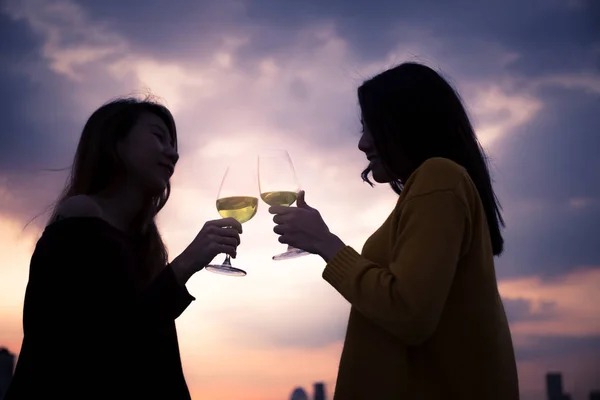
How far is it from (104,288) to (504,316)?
212cm

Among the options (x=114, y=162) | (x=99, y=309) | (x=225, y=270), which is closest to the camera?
(x=99, y=309)

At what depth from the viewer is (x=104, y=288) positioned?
3.24 m

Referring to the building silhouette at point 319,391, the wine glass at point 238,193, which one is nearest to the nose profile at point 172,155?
the wine glass at point 238,193

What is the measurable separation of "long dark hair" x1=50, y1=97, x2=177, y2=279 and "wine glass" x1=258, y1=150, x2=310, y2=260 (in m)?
0.89

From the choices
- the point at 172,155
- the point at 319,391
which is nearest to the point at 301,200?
the point at 172,155

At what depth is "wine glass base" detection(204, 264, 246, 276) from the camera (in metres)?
3.64

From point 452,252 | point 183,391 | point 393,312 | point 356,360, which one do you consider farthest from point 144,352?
point 452,252

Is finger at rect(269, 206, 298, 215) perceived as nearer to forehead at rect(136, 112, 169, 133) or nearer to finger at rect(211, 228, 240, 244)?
finger at rect(211, 228, 240, 244)

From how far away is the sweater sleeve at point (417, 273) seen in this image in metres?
2.22

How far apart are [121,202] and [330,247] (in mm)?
1850

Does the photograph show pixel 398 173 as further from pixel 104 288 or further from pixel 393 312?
pixel 104 288

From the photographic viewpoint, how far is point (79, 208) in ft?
11.5

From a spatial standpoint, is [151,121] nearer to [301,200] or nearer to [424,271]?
[301,200]

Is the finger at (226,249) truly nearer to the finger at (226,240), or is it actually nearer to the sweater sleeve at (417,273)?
the finger at (226,240)
